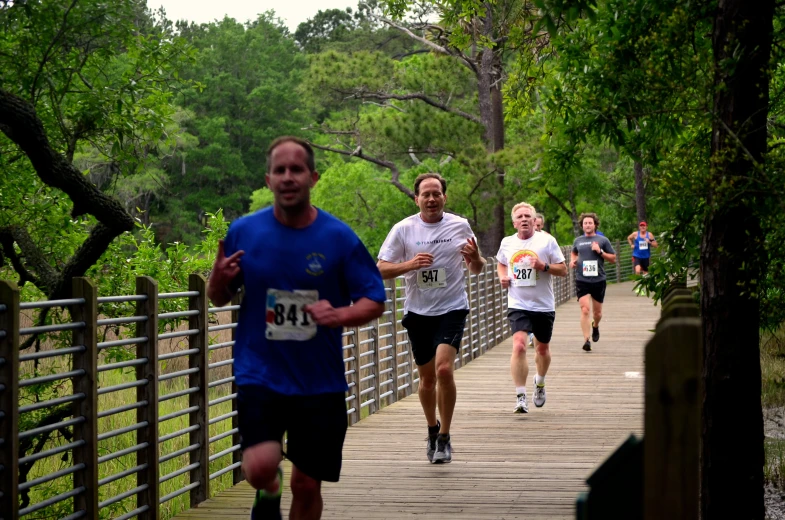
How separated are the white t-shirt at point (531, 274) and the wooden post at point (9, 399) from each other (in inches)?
284

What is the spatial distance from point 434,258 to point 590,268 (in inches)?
417

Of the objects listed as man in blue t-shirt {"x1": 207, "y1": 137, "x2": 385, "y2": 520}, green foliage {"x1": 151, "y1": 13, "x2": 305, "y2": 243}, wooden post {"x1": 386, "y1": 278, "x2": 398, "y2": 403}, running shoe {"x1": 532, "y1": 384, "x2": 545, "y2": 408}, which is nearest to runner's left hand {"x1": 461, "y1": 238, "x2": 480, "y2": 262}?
man in blue t-shirt {"x1": 207, "y1": 137, "x2": 385, "y2": 520}

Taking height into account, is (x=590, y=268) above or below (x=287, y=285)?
below

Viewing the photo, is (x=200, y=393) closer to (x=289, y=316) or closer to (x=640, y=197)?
(x=289, y=316)

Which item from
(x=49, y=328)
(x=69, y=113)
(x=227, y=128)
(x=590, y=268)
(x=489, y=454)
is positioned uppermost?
(x=227, y=128)

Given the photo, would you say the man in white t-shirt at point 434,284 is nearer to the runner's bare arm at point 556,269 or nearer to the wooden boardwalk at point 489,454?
the wooden boardwalk at point 489,454

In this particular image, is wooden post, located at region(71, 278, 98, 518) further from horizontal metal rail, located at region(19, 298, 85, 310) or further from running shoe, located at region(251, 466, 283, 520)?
running shoe, located at region(251, 466, 283, 520)

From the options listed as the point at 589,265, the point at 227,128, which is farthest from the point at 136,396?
the point at 227,128

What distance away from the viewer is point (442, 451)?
970 centimetres

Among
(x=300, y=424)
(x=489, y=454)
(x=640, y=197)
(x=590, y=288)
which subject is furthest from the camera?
(x=640, y=197)

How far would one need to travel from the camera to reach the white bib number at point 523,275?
1227 cm

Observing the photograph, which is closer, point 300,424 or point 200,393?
point 300,424

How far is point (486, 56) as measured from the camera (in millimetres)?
36469

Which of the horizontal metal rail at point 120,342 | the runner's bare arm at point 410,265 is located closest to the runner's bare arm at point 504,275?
the runner's bare arm at point 410,265
